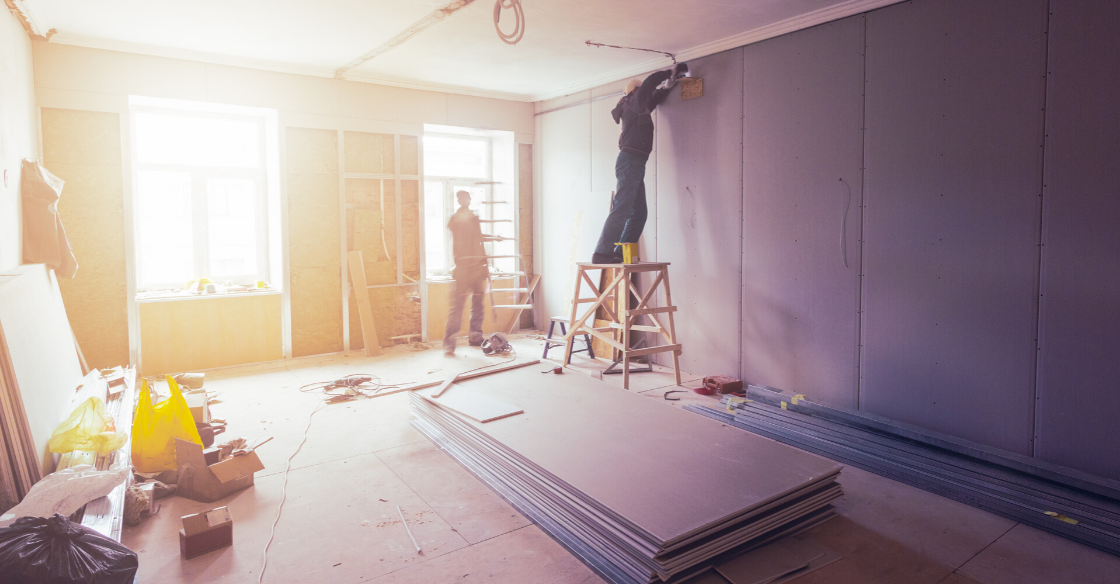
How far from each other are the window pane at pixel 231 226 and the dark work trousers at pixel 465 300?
216cm

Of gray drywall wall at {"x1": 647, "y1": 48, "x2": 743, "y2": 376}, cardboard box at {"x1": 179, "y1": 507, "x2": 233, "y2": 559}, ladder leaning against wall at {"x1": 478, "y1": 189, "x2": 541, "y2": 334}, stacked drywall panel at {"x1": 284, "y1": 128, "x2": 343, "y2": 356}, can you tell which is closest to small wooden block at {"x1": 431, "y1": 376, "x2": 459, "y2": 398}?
cardboard box at {"x1": 179, "y1": 507, "x2": 233, "y2": 559}

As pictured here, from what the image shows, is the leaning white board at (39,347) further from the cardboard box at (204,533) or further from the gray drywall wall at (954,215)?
the gray drywall wall at (954,215)

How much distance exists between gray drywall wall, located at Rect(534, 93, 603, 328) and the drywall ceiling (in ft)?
2.48

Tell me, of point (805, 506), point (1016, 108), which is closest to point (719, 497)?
point (805, 506)

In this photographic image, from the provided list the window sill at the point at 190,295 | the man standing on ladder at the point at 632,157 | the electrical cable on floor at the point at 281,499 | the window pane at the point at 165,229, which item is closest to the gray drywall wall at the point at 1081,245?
the man standing on ladder at the point at 632,157

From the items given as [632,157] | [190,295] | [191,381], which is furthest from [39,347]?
[632,157]

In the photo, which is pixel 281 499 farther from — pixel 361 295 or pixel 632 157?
pixel 632 157

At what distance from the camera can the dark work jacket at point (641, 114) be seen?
5.30m

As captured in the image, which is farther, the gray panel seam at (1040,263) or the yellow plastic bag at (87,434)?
the gray panel seam at (1040,263)

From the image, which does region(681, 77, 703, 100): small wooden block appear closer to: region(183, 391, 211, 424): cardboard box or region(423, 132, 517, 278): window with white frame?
region(423, 132, 517, 278): window with white frame

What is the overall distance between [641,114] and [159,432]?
14.1 feet

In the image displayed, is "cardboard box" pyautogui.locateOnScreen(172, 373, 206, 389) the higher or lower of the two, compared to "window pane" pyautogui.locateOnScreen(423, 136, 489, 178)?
lower

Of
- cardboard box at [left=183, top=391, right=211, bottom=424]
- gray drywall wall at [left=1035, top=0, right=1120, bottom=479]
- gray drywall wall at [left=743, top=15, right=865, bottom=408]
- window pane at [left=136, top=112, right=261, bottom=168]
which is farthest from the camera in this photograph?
window pane at [left=136, top=112, right=261, bottom=168]

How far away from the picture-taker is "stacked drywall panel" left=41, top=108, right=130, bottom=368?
5090 mm
